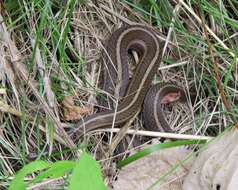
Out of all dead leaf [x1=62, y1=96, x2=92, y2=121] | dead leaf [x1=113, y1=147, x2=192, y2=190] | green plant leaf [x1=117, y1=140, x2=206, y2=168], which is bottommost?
dead leaf [x1=113, y1=147, x2=192, y2=190]

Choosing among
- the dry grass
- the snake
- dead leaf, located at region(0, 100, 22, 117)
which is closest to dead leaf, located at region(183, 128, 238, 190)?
the dry grass

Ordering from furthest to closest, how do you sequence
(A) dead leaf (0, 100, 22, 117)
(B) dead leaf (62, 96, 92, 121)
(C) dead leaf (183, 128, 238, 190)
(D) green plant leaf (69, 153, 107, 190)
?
1. (B) dead leaf (62, 96, 92, 121)
2. (A) dead leaf (0, 100, 22, 117)
3. (C) dead leaf (183, 128, 238, 190)
4. (D) green plant leaf (69, 153, 107, 190)

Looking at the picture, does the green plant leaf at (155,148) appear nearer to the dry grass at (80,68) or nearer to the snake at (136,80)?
the dry grass at (80,68)

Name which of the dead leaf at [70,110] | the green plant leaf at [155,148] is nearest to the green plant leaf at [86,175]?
the green plant leaf at [155,148]

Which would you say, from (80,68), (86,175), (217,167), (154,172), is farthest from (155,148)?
(86,175)

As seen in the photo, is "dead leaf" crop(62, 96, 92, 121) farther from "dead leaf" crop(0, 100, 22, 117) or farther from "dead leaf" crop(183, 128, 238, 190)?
"dead leaf" crop(183, 128, 238, 190)

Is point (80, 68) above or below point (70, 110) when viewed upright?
above

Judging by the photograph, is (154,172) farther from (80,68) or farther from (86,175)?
(86,175)
